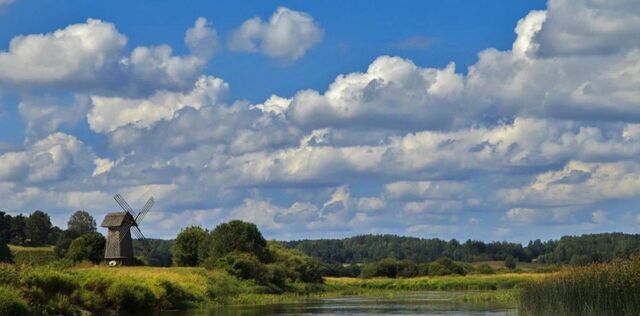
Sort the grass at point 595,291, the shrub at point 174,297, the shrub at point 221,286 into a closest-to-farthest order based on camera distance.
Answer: the grass at point 595,291 < the shrub at point 174,297 < the shrub at point 221,286

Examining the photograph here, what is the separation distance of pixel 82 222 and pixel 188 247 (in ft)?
199

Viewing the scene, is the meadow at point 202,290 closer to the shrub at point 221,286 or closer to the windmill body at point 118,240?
the shrub at point 221,286

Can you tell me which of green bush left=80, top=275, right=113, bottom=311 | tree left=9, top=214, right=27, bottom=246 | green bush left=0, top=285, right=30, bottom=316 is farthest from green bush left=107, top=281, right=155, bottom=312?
tree left=9, top=214, right=27, bottom=246

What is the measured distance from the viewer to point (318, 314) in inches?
2402

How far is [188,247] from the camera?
4328 inches

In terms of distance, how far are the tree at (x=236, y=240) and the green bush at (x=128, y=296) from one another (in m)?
38.9

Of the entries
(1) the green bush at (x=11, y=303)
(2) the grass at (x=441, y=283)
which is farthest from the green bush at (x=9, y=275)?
(2) the grass at (x=441, y=283)

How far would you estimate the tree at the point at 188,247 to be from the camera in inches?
4304

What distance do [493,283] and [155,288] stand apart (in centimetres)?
5869

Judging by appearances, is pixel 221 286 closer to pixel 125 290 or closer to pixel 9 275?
pixel 125 290

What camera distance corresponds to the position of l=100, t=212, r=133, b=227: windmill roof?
9862cm

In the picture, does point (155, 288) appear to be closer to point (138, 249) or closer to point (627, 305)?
point (627, 305)

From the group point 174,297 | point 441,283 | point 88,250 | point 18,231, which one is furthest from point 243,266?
point 18,231

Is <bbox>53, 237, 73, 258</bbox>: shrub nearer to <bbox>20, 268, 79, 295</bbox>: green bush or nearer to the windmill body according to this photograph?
the windmill body
